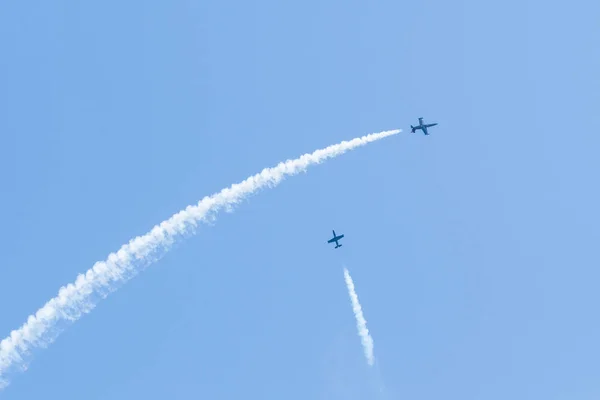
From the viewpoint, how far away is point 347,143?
655 feet

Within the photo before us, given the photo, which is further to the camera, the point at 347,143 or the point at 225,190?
the point at 347,143

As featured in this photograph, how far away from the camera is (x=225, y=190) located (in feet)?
609

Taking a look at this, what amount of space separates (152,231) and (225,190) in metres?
15.5

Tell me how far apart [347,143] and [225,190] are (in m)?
26.3

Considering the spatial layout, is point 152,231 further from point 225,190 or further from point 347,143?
point 347,143

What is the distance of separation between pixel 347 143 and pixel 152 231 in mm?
41752

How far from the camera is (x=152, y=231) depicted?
17625 centimetres

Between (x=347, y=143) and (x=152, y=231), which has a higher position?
(x=347, y=143)

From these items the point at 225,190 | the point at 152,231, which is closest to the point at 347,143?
the point at 225,190

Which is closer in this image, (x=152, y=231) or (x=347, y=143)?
(x=152, y=231)
